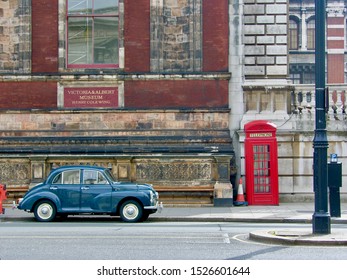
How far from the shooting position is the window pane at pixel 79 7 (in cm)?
2672

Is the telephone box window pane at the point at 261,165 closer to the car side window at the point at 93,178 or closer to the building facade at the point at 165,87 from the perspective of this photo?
the building facade at the point at 165,87

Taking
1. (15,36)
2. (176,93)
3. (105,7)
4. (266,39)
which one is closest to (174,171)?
(176,93)

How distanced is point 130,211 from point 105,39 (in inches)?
339

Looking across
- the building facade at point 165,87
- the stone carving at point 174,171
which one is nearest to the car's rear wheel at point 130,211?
the stone carving at point 174,171

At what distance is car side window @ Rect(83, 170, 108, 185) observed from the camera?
20.4 metres

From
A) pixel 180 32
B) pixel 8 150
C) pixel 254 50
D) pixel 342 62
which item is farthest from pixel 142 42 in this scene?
pixel 342 62

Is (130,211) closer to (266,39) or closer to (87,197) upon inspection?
(87,197)

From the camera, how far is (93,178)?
67.3ft

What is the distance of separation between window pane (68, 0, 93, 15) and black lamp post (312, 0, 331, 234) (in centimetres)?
1279

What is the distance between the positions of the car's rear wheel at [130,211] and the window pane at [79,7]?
→ 917cm

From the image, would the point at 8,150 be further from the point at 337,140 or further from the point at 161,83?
the point at 337,140

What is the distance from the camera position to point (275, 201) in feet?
82.0

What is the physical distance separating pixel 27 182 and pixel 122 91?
14.7ft

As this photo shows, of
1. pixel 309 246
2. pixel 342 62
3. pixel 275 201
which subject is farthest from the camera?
pixel 342 62
